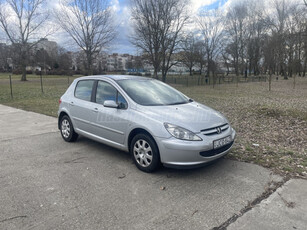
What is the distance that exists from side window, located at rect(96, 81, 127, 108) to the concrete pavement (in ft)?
3.63

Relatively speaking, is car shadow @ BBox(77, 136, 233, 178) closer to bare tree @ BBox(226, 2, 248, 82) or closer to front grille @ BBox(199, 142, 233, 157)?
front grille @ BBox(199, 142, 233, 157)

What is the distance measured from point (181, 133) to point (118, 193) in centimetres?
123

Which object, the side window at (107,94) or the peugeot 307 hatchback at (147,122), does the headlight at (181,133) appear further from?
the side window at (107,94)

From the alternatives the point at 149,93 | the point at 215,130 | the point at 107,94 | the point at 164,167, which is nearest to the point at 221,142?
the point at 215,130

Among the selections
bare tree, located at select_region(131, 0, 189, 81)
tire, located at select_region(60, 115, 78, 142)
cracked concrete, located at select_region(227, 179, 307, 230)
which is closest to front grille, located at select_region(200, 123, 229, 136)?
cracked concrete, located at select_region(227, 179, 307, 230)

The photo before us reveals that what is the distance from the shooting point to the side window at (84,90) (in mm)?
4971

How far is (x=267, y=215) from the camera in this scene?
2730 millimetres

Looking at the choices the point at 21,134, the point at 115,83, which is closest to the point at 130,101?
the point at 115,83

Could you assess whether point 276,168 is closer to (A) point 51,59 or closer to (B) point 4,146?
(B) point 4,146

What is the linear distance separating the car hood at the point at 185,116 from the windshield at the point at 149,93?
26 centimetres

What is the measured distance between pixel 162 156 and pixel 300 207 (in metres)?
1.86

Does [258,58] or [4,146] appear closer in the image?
[4,146]

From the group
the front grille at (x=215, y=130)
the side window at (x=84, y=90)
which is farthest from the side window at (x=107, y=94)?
the front grille at (x=215, y=130)

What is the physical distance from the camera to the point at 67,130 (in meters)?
5.53
